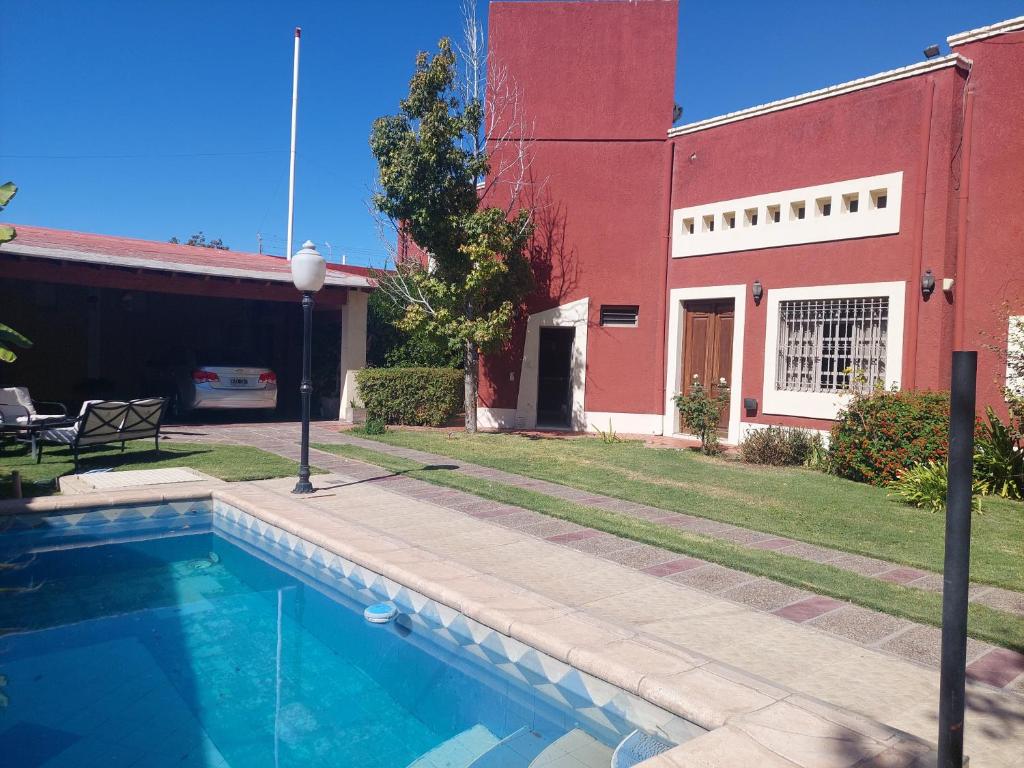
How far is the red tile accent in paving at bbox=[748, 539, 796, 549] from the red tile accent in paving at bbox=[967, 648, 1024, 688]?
2.19m

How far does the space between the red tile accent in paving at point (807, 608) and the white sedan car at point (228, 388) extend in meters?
11.2

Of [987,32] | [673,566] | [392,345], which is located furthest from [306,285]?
[987,32]

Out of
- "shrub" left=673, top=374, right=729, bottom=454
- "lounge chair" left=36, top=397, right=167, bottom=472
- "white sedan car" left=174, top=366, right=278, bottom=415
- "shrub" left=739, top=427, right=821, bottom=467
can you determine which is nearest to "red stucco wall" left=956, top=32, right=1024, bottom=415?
"shrub" left=739, top=427, right=821, bottom=467

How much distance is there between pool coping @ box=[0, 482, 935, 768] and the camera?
9.32ft

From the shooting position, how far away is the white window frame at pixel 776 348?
1056cm

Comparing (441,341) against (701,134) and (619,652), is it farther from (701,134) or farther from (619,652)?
(619,652)

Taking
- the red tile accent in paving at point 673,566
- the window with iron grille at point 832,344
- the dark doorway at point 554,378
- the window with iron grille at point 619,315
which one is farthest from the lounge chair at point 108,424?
the window with iron grille at point 832,344

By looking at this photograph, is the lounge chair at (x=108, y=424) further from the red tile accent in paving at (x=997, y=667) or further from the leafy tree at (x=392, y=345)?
the red tile accent in paving at (x=997, y=667)

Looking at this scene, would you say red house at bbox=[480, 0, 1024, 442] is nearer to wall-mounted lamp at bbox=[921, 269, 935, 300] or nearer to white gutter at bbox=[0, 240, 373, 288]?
wall-mounted lamp at bbox=[921, 269, 935, 300]

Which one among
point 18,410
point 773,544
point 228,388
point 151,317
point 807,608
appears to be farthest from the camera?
point 151,317

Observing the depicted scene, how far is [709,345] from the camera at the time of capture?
43.7ft

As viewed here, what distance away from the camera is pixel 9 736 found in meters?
3.51

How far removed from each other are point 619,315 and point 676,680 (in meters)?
11.2

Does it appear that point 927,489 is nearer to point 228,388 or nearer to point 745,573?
point 745,573
